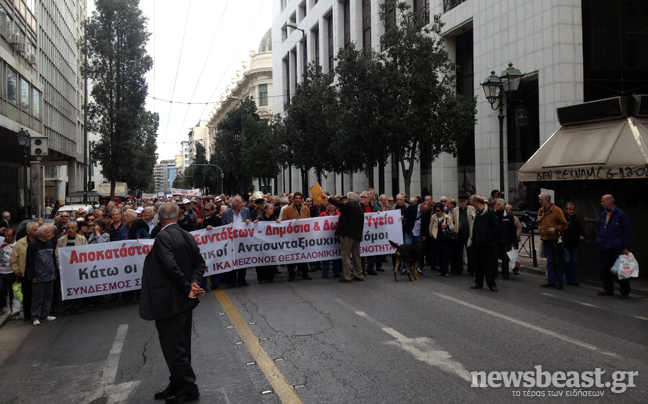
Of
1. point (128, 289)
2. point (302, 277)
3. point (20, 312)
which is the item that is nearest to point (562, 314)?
point (302, 277)

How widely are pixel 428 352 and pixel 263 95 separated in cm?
7018

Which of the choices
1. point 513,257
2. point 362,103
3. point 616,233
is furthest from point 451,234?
point 362,103

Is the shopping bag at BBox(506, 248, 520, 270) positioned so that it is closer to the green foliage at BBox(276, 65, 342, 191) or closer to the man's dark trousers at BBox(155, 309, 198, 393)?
the man's dark trousers at BBox(155, 309, 198, 393)

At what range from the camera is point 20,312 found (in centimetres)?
915

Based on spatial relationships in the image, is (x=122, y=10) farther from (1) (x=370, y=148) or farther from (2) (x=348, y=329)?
(2) (x=348, y=329)

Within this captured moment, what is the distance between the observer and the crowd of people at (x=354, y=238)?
29.0 ft

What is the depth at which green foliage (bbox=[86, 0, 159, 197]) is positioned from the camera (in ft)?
137

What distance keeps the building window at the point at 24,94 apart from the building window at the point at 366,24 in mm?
20696

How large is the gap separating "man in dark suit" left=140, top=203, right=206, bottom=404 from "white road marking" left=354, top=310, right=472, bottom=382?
2.43 meters

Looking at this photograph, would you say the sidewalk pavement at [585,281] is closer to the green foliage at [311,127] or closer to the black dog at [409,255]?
the black dog at [409,255]

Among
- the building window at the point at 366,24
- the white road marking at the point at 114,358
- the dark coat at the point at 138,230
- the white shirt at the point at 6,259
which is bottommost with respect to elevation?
the white road marking at the point at 114,358

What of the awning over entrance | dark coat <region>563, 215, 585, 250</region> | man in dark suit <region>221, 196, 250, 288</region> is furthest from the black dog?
the awning over entrance

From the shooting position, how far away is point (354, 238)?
1125cm

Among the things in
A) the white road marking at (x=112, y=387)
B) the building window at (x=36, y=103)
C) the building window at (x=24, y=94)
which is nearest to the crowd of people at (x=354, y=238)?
the white road marking at (x=112, y=387)
